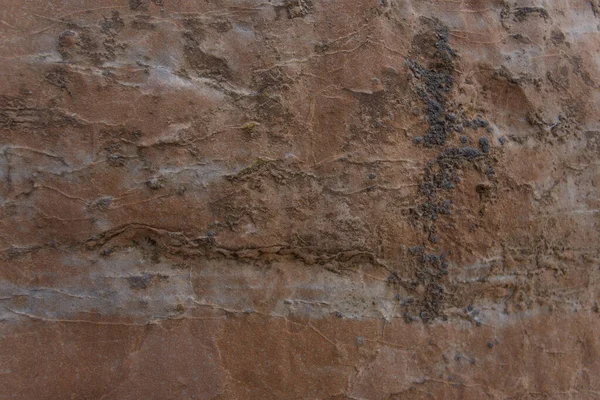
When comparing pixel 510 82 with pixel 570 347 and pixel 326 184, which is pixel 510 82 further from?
pixel 570 347

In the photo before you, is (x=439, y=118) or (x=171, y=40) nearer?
(x=171, y=40)

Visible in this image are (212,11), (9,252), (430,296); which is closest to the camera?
(9,252)

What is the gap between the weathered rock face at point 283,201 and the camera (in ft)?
5.73

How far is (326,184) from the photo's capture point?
6.20 feet

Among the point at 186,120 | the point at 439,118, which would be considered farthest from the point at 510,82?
the point at 186,120

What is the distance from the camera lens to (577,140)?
2.20m

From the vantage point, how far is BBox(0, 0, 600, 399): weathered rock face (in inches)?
68.7

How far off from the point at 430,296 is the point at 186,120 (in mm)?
1094

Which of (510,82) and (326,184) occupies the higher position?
(510,82)

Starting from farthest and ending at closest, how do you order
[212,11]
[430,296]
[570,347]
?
1. [570,347]
2. [430,296]
3. [212,11]

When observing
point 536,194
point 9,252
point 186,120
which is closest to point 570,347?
point 536,194

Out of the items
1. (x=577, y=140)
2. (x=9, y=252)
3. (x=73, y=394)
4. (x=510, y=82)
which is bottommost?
(x=73, y=394)

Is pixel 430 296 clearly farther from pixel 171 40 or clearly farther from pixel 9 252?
pixel 9 252

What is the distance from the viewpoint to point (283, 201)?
1.87m
